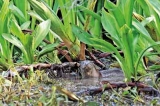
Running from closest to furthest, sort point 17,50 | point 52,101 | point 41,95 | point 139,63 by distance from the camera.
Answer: point 52,101
point 41,95
point 139,63
point 17,50

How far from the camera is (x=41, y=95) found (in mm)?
1900

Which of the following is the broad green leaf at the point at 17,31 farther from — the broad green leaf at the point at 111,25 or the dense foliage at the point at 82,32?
the broad green leaf at the point at 111,25

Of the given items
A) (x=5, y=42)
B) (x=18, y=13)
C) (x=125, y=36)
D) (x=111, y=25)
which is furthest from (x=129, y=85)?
(x=18, y=13)

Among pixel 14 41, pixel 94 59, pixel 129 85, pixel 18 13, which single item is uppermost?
pixel 18 13

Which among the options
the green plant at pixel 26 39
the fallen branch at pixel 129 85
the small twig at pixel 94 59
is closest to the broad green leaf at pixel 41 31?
the green plant at pixel 26 39

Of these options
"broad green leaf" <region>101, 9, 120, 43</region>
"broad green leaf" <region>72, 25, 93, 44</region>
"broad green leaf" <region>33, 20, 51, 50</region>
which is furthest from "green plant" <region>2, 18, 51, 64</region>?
"broad green leaf" <region>101, 9, 120, 43</region>

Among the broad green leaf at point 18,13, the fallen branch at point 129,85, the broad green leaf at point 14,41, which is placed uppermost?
the broad green leaf at point 18,13

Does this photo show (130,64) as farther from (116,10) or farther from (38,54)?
(38,54)

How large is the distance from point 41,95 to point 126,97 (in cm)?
39

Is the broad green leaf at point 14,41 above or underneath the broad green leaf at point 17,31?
underneath

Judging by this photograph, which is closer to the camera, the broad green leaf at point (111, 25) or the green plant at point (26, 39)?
the broad green leaf at point (111, 25)

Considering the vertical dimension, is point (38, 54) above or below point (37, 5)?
below

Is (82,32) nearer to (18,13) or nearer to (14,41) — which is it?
(14,41)

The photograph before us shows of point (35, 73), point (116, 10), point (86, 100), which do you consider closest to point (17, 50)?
point (35, 73)
